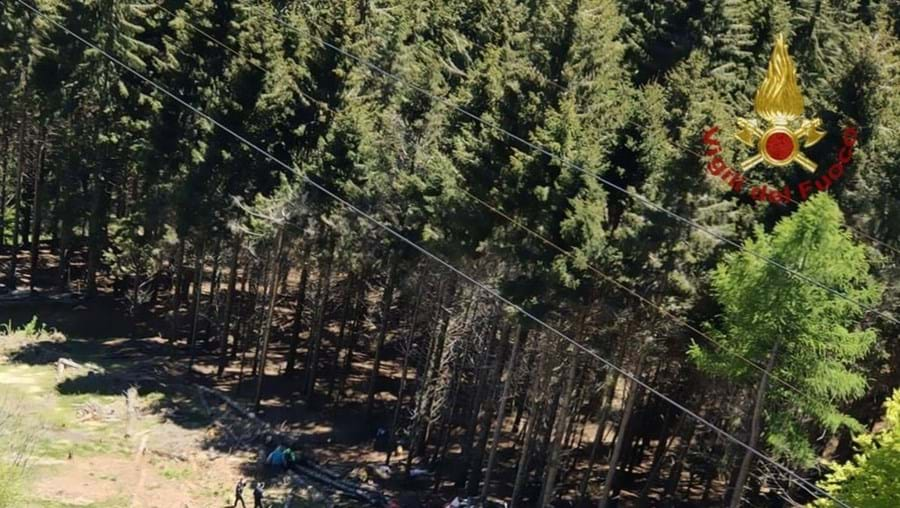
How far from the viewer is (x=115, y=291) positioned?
40.7m

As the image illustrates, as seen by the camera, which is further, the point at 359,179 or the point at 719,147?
the point at 359,179

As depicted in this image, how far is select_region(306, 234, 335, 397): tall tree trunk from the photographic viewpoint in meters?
29.9

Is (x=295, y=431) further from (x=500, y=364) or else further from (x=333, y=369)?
(x=500, y=364)

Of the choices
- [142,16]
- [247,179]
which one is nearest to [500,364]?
[247,179]

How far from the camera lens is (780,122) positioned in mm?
19891

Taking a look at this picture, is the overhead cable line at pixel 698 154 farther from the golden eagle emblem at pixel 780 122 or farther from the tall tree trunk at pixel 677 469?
the tall tree trunk at pixel 677 469

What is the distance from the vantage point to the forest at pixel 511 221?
771 inches

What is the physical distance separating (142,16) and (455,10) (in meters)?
13.0

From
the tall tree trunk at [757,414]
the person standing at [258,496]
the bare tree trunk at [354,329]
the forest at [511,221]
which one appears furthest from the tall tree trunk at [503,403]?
the bare tree trunk at [354,329]

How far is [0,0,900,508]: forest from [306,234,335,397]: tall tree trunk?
146 millimetres

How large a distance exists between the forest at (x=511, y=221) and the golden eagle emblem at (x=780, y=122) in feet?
0.68

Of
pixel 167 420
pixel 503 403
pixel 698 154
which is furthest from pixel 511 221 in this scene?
pixel 167 420

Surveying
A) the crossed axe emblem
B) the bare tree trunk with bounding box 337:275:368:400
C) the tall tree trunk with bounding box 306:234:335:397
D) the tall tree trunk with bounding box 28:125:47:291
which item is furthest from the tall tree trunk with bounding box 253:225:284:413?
the tall tree trunk with bounding box 28:125:47:291

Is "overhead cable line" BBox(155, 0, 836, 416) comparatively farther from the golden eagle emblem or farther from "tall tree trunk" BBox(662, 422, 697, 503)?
"tall tree trunk" BBox(662, 422, 697, 503)
